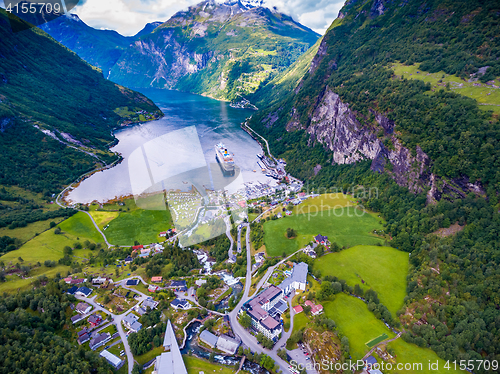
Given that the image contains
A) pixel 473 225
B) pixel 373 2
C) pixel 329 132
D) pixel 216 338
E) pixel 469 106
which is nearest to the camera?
pixel 216 338

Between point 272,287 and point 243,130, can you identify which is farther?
point 243,130

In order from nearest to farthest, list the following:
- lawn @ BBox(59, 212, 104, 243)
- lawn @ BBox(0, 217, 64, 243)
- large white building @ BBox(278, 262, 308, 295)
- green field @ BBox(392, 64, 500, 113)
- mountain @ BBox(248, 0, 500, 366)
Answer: mountain @ BBox(248, 0, 500, 366), large white building @ BBox(278, 262, 308, 295), green field @ BBox(392, 64, 500, 113), lawn @ BBox(0, 217, 64, 243), lawn @ BBox(59, 212, 104, 243)

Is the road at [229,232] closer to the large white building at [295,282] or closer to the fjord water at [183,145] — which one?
the large white building at [295,282]

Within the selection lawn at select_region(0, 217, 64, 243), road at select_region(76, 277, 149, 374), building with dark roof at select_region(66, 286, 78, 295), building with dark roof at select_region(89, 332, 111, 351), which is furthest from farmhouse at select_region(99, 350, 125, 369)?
lawn at select_region(0, 217, 64, 243)

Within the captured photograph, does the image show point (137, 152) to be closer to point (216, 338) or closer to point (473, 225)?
point (216, 338)

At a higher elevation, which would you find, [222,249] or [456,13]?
[456,13]

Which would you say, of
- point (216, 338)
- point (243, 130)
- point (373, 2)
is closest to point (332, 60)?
point (373, 2)

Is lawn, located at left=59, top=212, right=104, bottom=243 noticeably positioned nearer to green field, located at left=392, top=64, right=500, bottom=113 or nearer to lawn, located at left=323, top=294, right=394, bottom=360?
lawn, located at left=323, top=294, right=394, bottom=360
